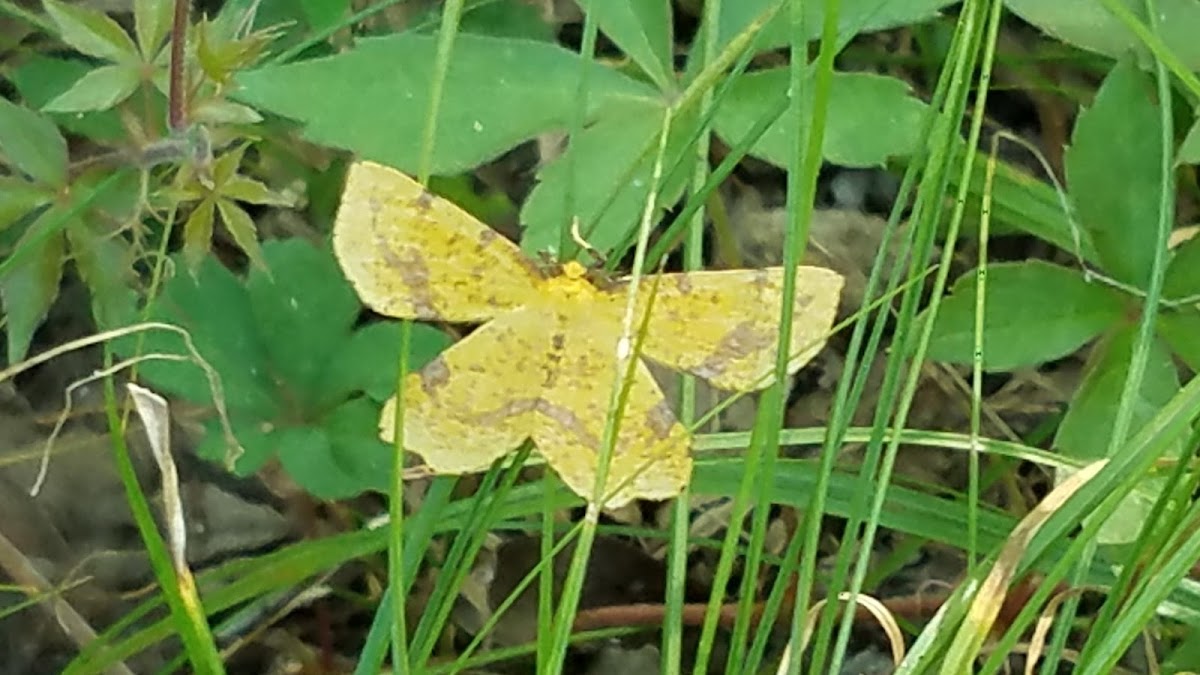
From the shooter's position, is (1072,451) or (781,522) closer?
(1072,451)

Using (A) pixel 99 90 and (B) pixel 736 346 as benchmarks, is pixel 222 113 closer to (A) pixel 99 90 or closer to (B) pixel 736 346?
(A) pixel 99 90

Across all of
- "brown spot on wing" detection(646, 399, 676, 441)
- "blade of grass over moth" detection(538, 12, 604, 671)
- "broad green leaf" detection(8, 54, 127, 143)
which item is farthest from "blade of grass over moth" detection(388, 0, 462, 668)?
"broad green leaf" detection(8, 54, 127, 143)

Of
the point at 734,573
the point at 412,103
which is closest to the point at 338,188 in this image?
the point at 412,103

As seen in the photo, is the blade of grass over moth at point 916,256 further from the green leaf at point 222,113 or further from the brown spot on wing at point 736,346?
the green leaf at point 222,113

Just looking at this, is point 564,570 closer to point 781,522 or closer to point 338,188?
point 781,522

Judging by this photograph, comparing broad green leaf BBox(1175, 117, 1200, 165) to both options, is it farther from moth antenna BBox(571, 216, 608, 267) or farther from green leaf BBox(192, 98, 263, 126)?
green leaf BBox(192, 98, 263, 126)
